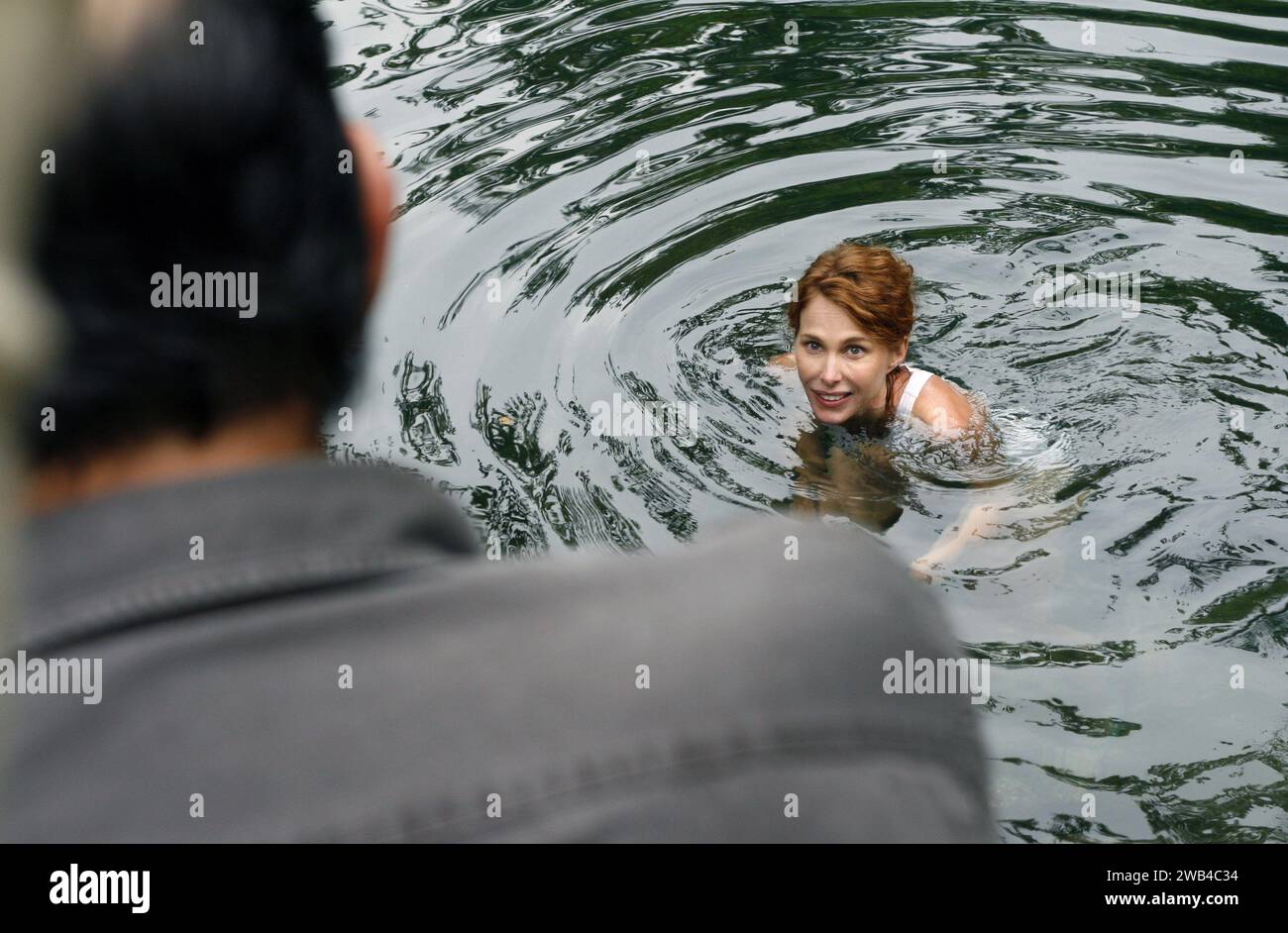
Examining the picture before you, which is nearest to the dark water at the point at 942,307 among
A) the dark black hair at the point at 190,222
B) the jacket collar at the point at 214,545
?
the dark black hair at the point at 190,222

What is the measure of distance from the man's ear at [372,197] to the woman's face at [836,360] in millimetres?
4268

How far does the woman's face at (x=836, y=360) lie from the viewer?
17.5 feet

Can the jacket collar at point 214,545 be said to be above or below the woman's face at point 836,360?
below

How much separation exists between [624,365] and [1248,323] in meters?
2.97

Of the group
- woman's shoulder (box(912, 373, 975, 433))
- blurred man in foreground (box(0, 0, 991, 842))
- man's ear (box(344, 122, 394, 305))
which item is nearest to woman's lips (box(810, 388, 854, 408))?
woman's shoulder (box(912, 373, 975, 433))

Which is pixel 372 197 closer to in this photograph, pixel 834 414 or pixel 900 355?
pixel 834 414

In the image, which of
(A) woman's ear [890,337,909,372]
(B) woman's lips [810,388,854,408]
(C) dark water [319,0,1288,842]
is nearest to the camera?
(C) dark water [319,0,1288,842]

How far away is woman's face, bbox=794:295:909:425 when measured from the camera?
5332 mm

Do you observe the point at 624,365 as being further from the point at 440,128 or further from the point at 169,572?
the point at 169,572

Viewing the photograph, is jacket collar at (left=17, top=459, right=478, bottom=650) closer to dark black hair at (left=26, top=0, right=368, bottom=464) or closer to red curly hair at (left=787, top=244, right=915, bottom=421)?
dark black hair at (left=26, top=0, right=368, bottom=464)

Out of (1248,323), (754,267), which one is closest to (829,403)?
(754,267)

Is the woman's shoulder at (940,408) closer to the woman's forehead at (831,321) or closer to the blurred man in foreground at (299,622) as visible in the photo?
the woman's forehead at (831,321)

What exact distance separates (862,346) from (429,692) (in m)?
4.68
